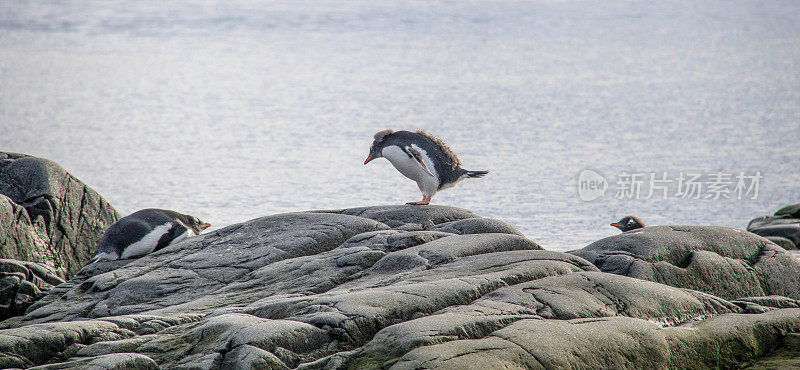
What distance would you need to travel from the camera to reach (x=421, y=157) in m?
8.65

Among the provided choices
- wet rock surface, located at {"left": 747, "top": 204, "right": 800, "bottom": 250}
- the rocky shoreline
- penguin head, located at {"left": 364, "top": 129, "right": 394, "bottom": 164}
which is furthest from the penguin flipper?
wet rock surface, located at {"left": 747, "top": 204, "right": 800, "bottom": 250}

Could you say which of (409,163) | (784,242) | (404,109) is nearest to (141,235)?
(409,163)

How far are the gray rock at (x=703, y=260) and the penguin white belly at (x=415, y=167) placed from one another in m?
1.96

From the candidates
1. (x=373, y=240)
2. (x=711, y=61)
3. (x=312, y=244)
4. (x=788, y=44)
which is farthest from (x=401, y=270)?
(x=788, y=44)

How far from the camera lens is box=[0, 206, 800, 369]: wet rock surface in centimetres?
434

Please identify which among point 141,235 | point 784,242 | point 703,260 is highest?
point 703,260

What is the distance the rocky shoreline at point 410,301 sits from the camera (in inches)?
171

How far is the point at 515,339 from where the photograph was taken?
4293mm

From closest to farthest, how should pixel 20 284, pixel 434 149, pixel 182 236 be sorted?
pixel 20 284 → pixel 182 236 → pixel 434 149

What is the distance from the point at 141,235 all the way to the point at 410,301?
4354 mm

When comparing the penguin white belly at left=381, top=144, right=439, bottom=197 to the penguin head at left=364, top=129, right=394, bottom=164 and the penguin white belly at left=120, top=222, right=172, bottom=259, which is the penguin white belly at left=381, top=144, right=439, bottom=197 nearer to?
the penguin head at left=364, top=129, right=394, bottom=164

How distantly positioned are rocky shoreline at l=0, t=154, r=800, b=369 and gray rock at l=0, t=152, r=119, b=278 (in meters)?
0.74

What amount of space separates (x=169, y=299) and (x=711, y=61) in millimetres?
23094

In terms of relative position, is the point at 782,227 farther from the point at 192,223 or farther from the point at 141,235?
the point at 141,235
